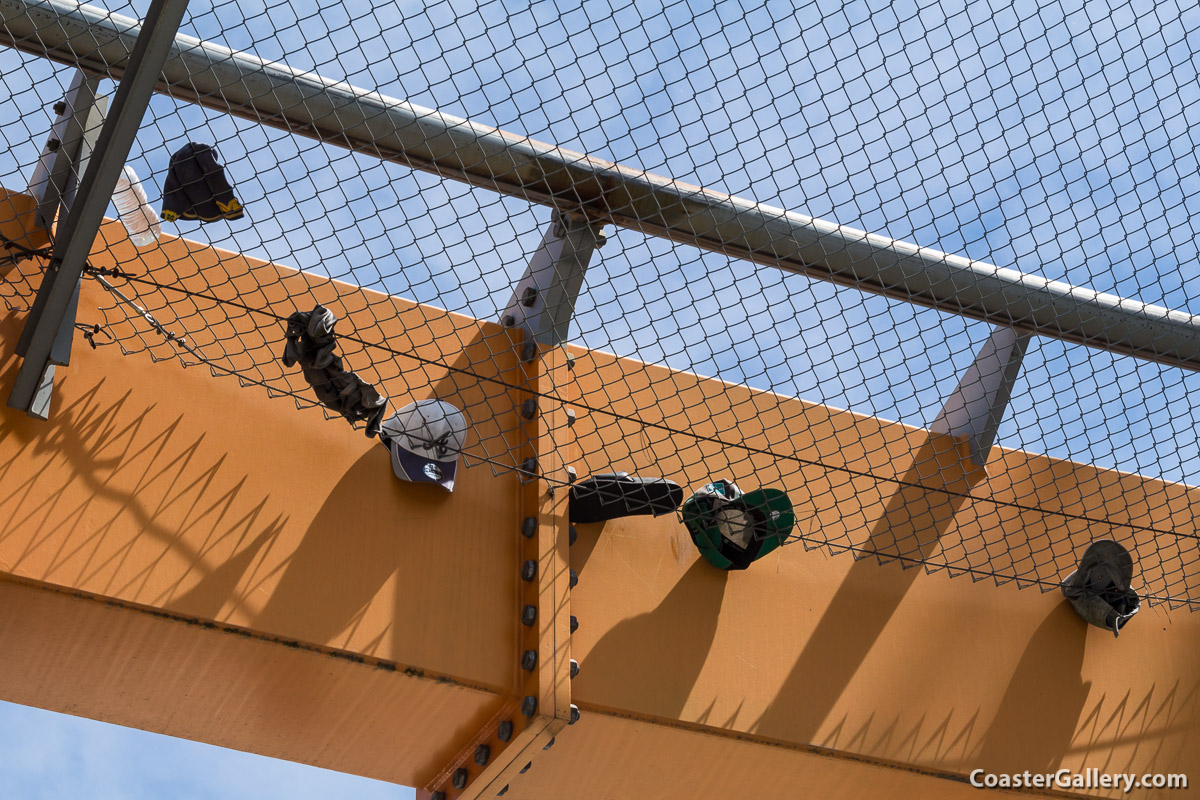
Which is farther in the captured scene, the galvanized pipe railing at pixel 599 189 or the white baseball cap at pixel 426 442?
the white baseball cap at pixel 426 442

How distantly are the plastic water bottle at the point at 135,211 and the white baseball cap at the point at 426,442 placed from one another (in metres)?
0.45

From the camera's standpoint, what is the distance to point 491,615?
75.0 inches

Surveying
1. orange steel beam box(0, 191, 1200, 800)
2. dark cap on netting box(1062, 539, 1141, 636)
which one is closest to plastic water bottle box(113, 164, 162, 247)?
orange steel beam box(0, 191, 1200, 800)

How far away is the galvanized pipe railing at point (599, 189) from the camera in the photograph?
5.96 feet

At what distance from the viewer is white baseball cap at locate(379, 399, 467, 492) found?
1928 millimetres

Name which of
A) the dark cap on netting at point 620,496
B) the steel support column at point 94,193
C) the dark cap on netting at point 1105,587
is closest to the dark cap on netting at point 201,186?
the steel support column at point 94,193

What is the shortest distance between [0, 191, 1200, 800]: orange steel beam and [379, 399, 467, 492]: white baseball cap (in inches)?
1.6

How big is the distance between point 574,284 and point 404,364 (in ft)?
1.01

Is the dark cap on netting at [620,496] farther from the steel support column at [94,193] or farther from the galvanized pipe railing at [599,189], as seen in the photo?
the steel support column at [94,193]

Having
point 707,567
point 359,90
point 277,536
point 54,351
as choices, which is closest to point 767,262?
point 707,567

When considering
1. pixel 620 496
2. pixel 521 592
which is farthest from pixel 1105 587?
pixel 521 592

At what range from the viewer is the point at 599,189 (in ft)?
6.66

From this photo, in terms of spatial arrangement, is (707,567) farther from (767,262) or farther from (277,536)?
(277,536)

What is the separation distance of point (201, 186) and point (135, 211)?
15 cm
